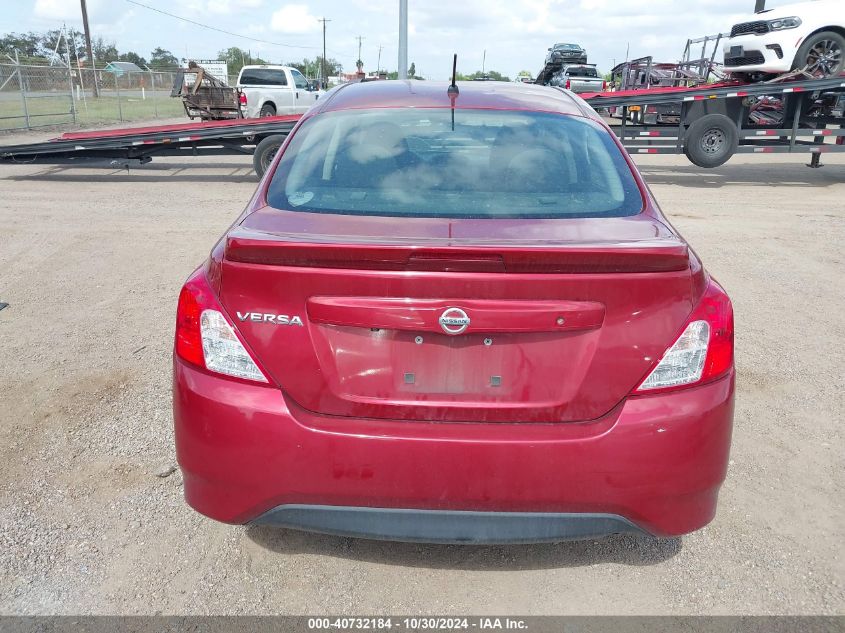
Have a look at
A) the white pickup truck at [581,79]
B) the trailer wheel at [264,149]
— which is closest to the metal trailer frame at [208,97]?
the trailer wheel at [264,149]

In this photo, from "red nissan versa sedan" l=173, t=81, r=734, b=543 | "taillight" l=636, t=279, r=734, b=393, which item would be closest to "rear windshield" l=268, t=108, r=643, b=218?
"red nissan versa sedan" l=173, t=81, r=734, b=543

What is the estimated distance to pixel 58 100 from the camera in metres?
26.8

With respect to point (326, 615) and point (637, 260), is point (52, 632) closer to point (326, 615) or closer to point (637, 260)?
point (326, 615)

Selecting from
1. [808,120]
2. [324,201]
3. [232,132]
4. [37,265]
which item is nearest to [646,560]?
[324,201]

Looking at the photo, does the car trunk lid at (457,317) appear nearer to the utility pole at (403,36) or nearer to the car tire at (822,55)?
the car tire at (822,55)

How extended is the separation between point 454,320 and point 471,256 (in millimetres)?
194

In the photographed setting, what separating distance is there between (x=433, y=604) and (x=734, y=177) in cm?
1396

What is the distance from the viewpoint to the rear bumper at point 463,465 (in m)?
2.15

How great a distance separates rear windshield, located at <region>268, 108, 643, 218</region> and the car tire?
39.1 feet

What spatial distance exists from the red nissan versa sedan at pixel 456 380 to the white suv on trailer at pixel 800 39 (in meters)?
12.7

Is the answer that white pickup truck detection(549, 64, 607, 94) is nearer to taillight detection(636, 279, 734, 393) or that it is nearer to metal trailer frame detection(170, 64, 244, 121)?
metal trailer frame detection(170, 64, 244, 121)

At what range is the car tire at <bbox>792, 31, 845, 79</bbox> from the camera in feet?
41.5

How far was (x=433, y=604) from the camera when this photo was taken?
2.47m

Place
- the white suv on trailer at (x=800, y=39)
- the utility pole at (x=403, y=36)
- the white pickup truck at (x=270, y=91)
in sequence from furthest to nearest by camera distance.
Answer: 1. the white pickup truck at (x=270, y=91)
2. the utility pole at (x=403, y=36)
3. the white suv on trailer at (x=800, y=39)
